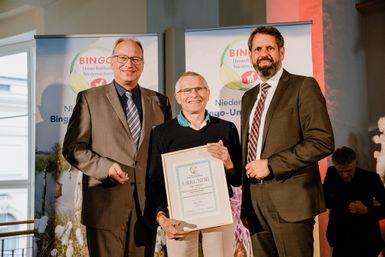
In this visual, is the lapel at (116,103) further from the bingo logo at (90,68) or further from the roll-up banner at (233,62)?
the roll-up banner at (233,62)

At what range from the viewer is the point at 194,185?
2631 millimetres

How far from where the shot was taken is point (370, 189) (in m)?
3.49

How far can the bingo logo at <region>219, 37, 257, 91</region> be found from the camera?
3.36 metres

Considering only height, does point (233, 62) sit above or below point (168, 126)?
above

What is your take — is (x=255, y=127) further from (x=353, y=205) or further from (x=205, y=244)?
(x=353, y=205)

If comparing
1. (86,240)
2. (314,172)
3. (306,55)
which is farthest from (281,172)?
(86,240)

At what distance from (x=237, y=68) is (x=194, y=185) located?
42.7 inches

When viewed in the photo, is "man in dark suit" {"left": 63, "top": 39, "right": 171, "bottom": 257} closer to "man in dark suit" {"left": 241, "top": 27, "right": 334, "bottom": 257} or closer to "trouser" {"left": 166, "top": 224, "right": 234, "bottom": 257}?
"trouser" {"left": 166, "top": 224, "right": 234, "bottom": 257}

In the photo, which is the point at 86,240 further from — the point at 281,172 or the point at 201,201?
the point at 281,172

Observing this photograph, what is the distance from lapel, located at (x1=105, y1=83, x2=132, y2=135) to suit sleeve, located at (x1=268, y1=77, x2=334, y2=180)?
105cm

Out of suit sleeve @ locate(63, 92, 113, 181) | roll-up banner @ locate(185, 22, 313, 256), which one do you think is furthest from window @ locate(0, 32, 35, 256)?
roll-up banner @ locate(185, 22, 313, 256)

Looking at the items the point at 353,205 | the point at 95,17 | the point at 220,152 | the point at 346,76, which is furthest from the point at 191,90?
the point at 95,17

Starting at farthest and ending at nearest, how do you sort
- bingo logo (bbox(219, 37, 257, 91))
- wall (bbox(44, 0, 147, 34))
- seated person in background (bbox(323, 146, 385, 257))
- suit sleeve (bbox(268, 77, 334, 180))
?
wall (bbox(44, 0, 147, 34))
seated person in background (bbox(323, 146, 385, 257))
bingo logo (bbox(219, 37, 257, 91))
suit sleeve (bbox(268, 77, 334, 180))

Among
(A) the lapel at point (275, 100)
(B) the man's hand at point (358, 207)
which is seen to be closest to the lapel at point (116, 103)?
(A) the lapel at point (275, 100)
